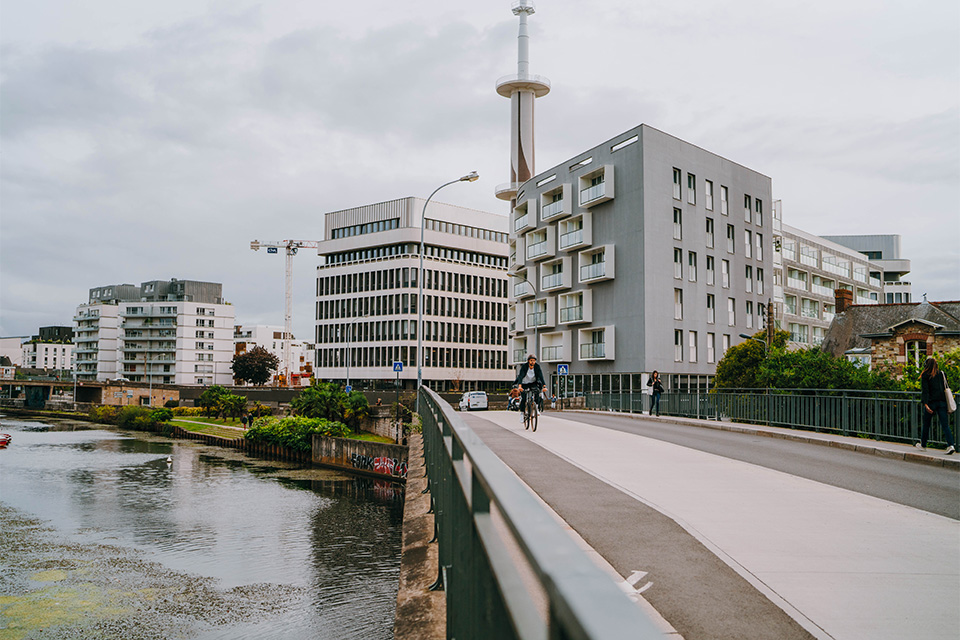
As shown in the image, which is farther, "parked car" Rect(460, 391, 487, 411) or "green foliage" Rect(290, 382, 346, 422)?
"green foliage" Rect(290, 382, 346, 422)

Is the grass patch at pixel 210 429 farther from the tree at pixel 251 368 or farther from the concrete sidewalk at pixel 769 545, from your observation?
the concrete sidewalk at pixel 769 545

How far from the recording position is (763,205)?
60312 millimetres

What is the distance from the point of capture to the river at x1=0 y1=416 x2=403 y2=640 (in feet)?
87.0

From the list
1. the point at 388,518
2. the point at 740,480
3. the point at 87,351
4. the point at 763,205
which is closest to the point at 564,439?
the point at 740,480

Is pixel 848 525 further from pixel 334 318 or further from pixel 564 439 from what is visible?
pixel 334 318

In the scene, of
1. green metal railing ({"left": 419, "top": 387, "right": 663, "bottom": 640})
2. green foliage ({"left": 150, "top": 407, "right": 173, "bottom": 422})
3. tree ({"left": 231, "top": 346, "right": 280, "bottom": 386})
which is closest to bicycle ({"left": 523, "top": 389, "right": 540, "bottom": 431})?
green metal railing ({"left": 419, "top": 387, "right": 663, "bottom": 640})

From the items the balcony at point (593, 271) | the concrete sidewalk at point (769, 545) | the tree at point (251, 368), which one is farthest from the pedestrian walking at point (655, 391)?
the tree at point (251, 368)

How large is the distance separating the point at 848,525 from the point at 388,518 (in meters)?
36.9

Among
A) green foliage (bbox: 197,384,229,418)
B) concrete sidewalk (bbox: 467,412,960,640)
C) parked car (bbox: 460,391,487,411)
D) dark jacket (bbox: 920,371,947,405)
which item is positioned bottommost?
green foliage (bbox: 197,384,229,418)

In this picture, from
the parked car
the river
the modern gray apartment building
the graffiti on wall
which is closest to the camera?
the river

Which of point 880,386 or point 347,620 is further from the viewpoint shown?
point 347,620

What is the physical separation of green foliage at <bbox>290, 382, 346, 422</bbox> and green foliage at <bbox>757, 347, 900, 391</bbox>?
4624cm

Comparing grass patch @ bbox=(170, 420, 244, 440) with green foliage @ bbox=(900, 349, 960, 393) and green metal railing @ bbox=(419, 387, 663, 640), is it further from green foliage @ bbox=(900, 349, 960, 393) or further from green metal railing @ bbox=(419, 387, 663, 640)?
green metal railing @ bbox=(419, 387, 663, 640)

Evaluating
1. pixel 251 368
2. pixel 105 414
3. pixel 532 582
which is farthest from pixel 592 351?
pixel 251 368
